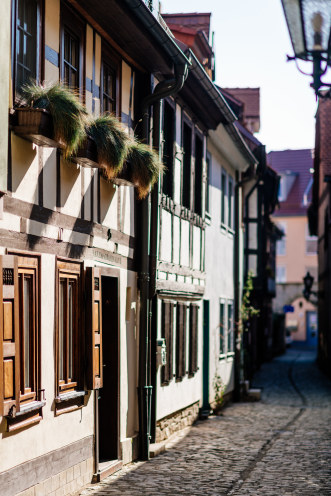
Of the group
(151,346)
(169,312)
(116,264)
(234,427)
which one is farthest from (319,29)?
(234,427)

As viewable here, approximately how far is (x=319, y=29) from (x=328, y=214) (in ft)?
87.0

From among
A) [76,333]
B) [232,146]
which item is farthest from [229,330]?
[76,333]

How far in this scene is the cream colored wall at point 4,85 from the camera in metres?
7.13

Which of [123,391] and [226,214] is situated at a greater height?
[226,214]

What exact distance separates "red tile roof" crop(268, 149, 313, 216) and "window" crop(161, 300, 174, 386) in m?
49.0

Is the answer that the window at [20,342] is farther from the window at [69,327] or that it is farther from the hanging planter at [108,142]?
the hanging planter at [108,142]

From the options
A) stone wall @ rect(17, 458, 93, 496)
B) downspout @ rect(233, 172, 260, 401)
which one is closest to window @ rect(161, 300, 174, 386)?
stone wall @ rect(17, 458, 93, 496)

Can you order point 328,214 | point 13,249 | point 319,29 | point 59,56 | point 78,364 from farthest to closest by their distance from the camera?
point 328,214, point 78,364, point 59,56, point 13,249, point 319,29

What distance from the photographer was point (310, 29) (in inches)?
222

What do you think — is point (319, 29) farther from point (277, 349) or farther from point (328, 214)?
point (277, 349)

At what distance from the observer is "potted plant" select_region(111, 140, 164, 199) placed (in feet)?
34.7

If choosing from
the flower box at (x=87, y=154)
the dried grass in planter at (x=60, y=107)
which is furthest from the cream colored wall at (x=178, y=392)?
the dried grass in planter at (x=60, y=107)

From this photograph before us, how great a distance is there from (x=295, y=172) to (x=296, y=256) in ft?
18.6

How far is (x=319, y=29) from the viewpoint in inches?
222
